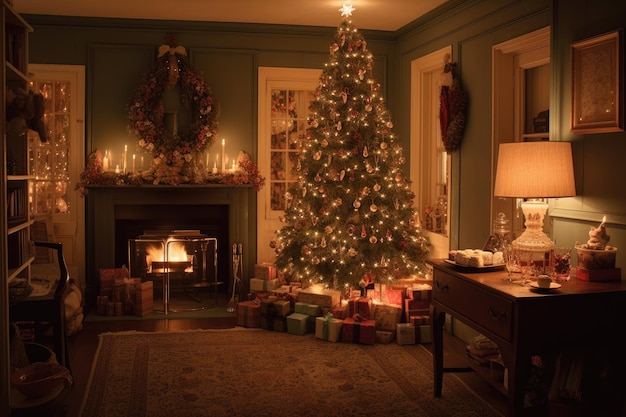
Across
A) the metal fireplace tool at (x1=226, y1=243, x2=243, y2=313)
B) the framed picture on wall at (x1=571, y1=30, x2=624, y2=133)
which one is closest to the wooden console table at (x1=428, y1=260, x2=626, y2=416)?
the framed picture on wall at (x1=571, y1=30, x2=624, y2=133)

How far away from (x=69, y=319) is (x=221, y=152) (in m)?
2.20

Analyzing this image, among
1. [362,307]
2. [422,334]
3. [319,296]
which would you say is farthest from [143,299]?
[422,334]

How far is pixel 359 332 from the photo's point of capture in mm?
5133

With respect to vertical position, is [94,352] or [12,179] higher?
[12,179]

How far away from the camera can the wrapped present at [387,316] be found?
5223mm

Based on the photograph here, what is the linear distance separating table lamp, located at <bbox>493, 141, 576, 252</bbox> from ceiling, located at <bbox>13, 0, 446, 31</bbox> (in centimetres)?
253

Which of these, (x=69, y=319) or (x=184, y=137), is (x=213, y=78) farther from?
(x=69, y=319)

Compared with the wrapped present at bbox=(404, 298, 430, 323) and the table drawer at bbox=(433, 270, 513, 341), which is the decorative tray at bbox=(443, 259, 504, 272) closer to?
the table drawer at bbox=(433, 270, 513, 341)

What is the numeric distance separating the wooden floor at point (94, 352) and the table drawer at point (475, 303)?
74cm

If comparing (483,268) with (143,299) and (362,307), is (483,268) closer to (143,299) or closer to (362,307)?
(362,307)

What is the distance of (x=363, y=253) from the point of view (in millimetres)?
5570

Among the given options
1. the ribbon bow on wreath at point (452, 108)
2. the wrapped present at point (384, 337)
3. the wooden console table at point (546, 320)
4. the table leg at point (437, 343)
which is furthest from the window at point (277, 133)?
the wooden console table at point (546, 320)

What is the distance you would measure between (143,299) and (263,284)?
1087 mm

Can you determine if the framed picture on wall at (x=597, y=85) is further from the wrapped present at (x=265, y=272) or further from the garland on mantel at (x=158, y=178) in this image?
the garland on mantel at (x=158, y=178)
